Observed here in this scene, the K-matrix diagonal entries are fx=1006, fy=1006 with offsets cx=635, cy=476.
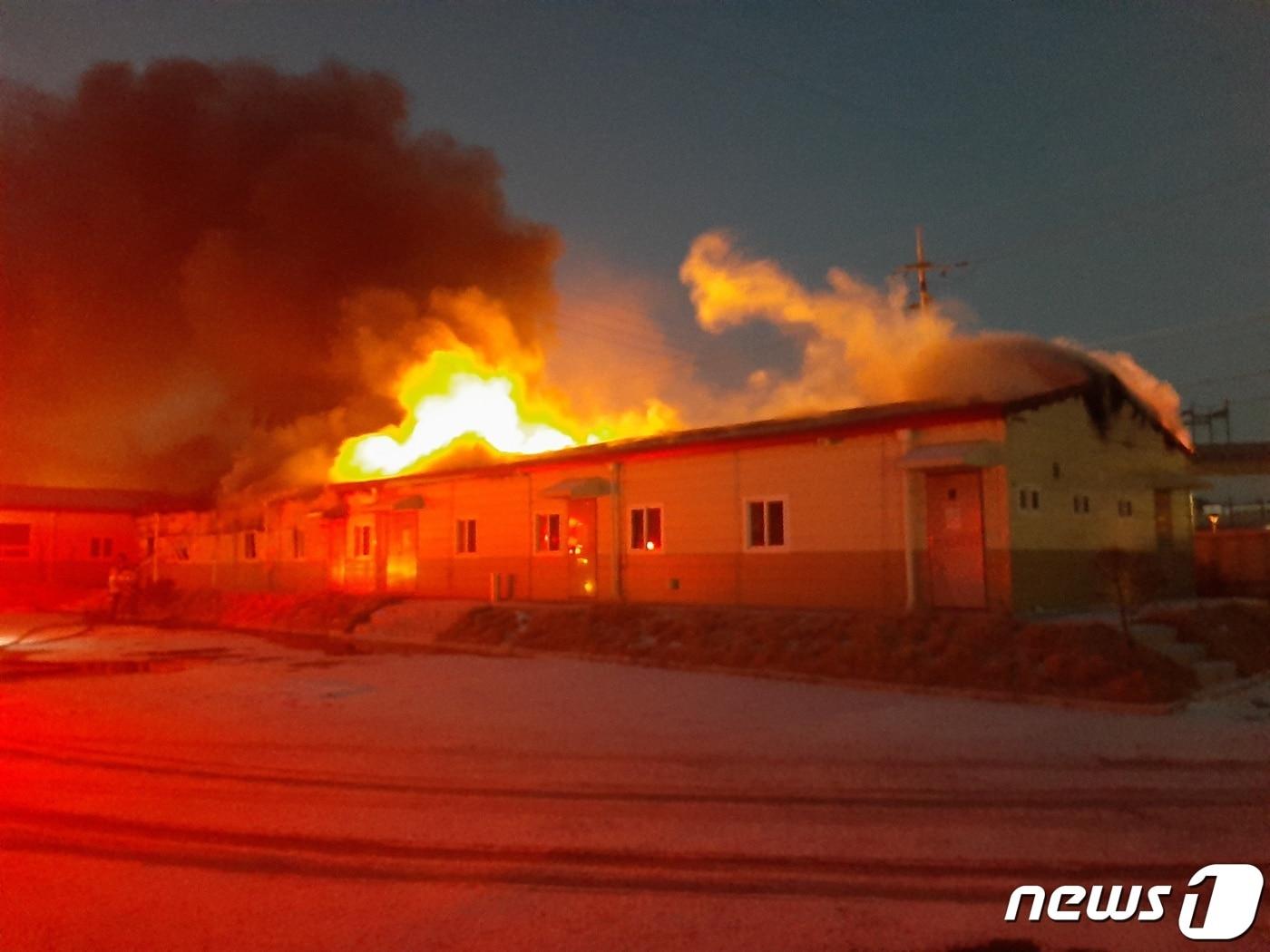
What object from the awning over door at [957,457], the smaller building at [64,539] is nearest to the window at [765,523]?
the awning over door at [957,457]

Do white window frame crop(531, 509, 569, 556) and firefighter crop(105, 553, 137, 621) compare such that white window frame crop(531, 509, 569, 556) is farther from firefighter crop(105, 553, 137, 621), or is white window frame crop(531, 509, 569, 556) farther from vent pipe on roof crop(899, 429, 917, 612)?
firefighter crop(105, 553, 137, 621)

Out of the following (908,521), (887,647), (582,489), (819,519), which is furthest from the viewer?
(582,489)

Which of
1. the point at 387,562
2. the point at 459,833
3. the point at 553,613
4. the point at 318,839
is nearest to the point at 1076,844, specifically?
the point at 459,833

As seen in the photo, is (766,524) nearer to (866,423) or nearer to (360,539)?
(866,423)

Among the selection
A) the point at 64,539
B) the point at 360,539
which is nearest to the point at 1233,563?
the point at 360,539

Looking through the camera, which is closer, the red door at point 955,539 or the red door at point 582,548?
the red door at point 955,539

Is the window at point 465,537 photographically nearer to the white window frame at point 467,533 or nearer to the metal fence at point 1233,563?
the white window frame at point 467,533

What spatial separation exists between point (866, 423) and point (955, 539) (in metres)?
2.37

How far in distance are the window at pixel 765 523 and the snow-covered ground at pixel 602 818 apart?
6177 millimetres

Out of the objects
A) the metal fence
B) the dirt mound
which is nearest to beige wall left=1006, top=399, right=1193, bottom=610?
the metal fence

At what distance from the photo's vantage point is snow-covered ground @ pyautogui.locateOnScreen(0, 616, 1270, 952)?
4906mm

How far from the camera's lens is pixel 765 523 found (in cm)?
1859

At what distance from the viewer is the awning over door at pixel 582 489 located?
2095cm

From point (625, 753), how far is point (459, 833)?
2.64m
